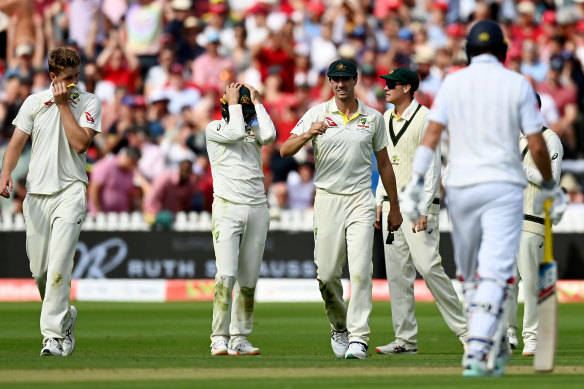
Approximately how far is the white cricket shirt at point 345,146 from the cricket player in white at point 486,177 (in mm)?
2514

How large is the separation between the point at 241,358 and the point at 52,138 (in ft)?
7.46

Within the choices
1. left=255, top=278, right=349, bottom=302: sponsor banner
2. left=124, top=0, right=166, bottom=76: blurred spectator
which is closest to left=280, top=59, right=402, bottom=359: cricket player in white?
left=255, top=278, right=349, bottom=302: sponsor banner

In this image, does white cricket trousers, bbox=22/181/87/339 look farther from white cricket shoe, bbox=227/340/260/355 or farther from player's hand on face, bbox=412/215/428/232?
player's hand on face, bbox=412/215/428/232

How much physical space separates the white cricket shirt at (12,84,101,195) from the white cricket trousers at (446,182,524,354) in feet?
11.5

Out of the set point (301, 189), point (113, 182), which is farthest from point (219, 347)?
point (113, 182)

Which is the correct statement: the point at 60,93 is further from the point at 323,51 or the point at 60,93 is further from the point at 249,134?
the point at 323,51

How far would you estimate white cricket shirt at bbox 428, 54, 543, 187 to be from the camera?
7.64 meters

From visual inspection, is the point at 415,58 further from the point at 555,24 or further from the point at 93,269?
the point at 93,269

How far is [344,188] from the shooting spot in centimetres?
1038

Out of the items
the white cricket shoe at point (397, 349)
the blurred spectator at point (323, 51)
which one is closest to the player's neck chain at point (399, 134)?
the white cricket shoe at point (397, 349)

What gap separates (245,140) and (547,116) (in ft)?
35.6

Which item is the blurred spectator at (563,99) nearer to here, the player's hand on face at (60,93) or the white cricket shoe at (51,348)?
the player's hand on face at (60,93)

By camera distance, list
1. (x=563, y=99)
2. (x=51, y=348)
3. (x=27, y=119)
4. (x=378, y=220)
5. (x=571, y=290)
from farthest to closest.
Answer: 1. (x=563, y=99)
2. (x=571, y=290)
3. (x=378, y=220)
4. (x=27, y=119)
5. (x=51, y=348)

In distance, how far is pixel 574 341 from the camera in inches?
471
